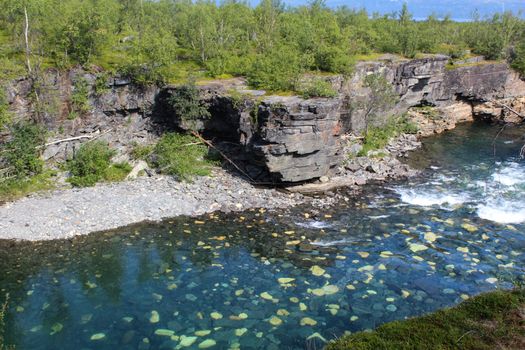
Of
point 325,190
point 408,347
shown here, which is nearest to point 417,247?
point 325,190

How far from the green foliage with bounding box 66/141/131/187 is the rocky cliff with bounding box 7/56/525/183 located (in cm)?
180

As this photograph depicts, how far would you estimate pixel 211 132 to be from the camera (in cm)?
3152

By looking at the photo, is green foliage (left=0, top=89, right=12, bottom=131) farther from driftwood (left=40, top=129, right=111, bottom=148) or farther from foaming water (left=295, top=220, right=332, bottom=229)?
foaming water (left=295, top=220, right=332, bottom=229)

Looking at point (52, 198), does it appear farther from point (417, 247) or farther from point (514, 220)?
point (514, 220)

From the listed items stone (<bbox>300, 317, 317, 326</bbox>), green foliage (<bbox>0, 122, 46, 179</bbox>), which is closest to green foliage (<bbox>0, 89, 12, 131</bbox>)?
green foliage (<bbox>0, 122, 46, 179</bbox>)

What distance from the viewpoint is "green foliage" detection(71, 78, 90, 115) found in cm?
2873

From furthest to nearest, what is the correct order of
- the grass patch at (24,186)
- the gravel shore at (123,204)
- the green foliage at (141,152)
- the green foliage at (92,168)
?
the green foliage at (141,152), the green foliage at (92,168), the grass patch at (24,186), the gravel shore at (123,204)

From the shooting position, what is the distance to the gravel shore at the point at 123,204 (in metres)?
21.0

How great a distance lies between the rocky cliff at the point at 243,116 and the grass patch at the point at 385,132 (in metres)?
1.08

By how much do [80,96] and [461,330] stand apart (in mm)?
26137

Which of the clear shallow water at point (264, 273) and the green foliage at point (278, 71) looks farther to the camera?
the green foliage at point (278, 71)

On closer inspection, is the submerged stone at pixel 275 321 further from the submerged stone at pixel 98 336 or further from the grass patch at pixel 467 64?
the grass patch at pixel 467 64

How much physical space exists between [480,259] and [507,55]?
38.9 meters

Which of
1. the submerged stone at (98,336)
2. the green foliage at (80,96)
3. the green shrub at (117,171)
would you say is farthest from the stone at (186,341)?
the green foliage at (80,96)
